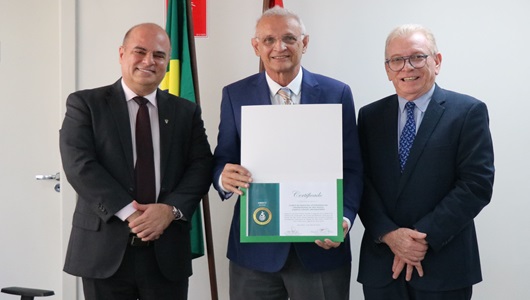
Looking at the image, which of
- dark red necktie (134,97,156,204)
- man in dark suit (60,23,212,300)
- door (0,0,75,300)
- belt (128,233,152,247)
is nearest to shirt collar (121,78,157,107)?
man in dark suit (60,23,212,300)

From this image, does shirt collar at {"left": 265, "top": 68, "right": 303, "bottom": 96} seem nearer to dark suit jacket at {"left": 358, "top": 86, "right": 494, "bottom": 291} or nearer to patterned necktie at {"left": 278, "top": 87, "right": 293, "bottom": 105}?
patterned necktie at {"left": 278, "top": 87, "right": 293, "bottom": 105}

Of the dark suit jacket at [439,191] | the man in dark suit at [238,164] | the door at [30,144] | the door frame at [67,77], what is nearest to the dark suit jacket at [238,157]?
the man in dark suit at [238,164]

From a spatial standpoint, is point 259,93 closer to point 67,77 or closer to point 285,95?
point 285,95

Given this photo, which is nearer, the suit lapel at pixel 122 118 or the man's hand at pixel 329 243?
the man's hand at pixel 329 243

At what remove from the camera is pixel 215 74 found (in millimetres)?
3453

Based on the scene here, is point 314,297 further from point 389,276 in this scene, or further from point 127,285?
point 127,285

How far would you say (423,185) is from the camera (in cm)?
215

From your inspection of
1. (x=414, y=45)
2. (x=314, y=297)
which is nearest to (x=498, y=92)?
(x=414, y=45)

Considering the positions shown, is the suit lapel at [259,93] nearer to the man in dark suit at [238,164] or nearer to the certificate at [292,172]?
the man in dark suit at [238,164]

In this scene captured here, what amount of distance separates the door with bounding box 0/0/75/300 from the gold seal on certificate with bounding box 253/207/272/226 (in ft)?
5.86

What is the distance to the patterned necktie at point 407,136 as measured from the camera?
2.21 meters

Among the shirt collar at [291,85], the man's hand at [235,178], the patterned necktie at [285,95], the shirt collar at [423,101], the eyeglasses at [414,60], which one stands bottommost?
the man's hand at [235,178]

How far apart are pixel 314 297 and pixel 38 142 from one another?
216cm

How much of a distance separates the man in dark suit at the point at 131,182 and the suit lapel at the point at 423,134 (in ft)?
2.71
